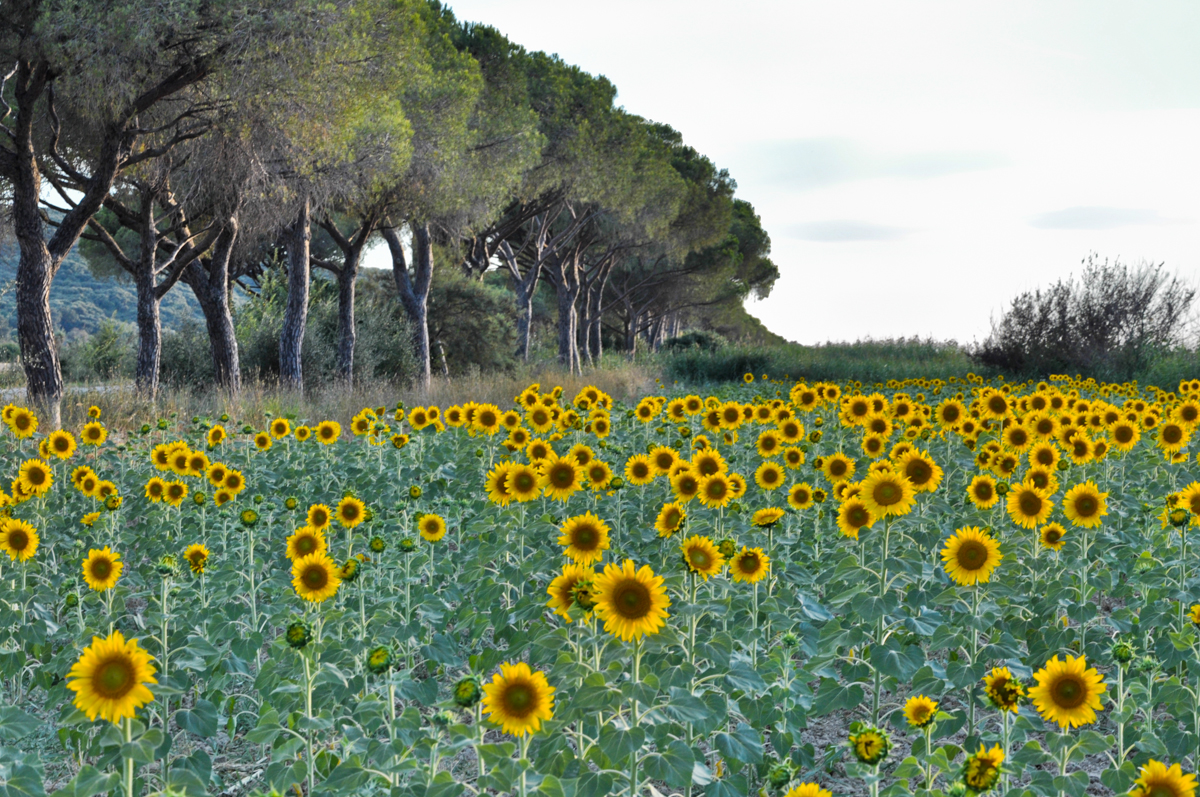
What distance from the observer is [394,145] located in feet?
47.6

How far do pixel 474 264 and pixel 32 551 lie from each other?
929 inches

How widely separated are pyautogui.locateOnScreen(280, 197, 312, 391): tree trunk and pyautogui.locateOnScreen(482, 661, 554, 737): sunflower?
1501 centimetres

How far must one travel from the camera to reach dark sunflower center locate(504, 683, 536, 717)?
2053 mm

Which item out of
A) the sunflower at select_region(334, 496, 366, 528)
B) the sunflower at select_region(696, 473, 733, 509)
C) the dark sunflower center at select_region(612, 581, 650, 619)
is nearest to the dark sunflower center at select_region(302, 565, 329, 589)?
the sunflower at select_region(334, 496, 366, 528)

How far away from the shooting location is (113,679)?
6.78ft

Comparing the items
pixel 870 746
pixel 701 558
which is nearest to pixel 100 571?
pixel 701 558

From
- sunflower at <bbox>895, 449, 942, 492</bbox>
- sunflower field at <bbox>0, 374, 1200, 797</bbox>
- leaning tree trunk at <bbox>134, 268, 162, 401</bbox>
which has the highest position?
leaning tree trunk at <bbox>134, 268, 162, 401</bbox>

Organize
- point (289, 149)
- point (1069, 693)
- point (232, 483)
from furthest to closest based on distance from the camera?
point (289, 149)
point (232, 483)
point (1069, 693)

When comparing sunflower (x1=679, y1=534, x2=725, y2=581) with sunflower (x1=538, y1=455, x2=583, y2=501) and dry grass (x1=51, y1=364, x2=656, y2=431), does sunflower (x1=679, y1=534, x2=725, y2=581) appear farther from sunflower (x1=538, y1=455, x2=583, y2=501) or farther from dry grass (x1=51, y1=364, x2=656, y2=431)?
dry grass (x1=51, y1=364, x2=656, y2=431)

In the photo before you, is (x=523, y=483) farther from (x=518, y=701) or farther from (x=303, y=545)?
(x=518, y=701)

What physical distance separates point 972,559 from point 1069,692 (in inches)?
30.1

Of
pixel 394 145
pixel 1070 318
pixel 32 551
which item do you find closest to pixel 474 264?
pixel 394 145

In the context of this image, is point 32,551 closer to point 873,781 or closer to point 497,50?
point 873,781

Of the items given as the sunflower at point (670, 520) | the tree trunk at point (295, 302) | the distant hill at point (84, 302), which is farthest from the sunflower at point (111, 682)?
the distant hill at point (84, 302)
